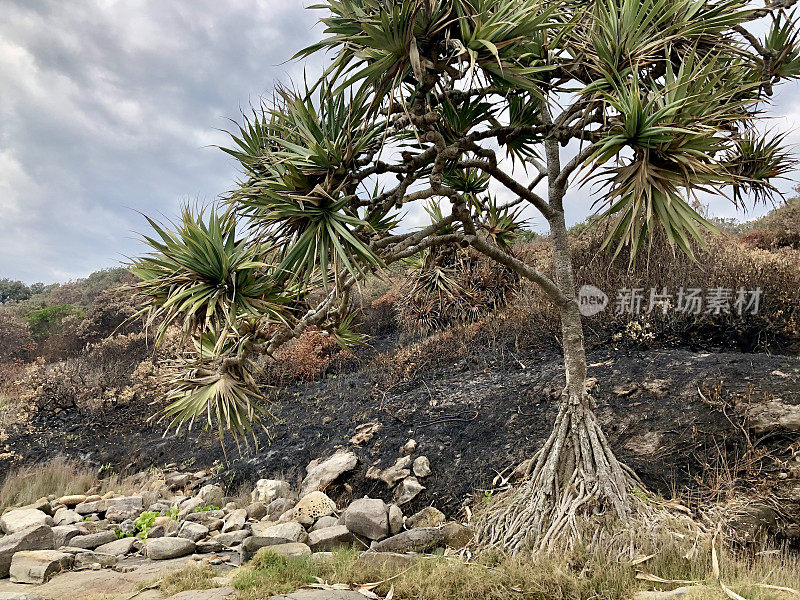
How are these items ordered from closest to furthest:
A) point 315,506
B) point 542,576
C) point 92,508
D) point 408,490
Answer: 1. point 542,576
2. point 408,490
3. point 315,506
4. point 92,508

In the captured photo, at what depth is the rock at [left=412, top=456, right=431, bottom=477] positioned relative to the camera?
585 cm

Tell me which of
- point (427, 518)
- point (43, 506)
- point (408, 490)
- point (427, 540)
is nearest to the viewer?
point (427, 540)

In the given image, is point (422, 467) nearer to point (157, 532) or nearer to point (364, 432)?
point (364, 432)

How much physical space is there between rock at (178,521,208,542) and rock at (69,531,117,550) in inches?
33.3

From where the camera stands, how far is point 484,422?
20.9ft

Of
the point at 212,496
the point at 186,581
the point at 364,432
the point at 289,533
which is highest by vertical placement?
the point at 364,432

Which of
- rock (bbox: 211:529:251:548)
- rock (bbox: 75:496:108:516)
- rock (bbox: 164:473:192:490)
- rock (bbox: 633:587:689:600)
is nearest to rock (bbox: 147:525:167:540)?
rock (bbox: 211:529:251:548)

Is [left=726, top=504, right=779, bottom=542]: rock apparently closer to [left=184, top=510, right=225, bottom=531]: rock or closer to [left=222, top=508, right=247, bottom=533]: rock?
[left=222, top=508, right=247, bottom=533]: rock

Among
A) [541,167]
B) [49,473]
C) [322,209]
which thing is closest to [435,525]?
[322,209]

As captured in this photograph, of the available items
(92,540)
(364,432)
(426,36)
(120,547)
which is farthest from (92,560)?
(426,36)

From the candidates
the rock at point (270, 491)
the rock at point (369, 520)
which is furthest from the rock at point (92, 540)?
the rock at point (369, 520)

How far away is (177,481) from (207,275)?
550 centimetres

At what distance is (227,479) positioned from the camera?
7.59 meters

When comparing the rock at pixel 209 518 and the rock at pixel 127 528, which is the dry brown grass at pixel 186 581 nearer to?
the rock at pixel 209 518
